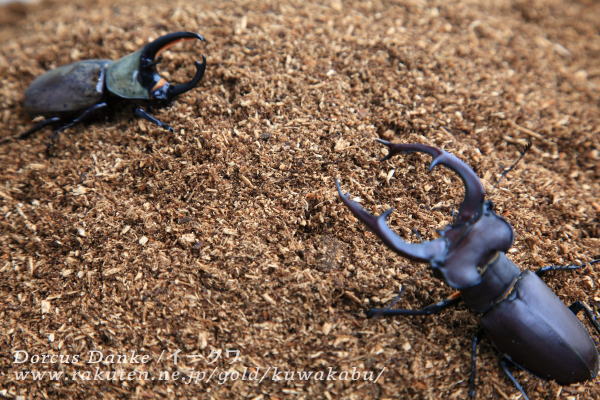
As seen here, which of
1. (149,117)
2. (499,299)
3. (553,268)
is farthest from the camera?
(149,117)

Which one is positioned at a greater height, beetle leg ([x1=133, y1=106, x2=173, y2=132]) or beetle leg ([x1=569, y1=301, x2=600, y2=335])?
beetle leg ([x1=133, y1=106, x2=173, y2=132])

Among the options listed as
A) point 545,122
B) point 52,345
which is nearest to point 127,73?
point 52,345

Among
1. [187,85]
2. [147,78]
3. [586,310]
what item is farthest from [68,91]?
[586,310]

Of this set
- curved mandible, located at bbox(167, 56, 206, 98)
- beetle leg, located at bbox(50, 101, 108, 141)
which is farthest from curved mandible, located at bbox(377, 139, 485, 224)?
beetle leg, located at bbox(50, 101, 108, 141)

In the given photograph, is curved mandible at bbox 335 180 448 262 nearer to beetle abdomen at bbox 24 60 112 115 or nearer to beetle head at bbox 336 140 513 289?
beetle head at bbox 336 140 513 289

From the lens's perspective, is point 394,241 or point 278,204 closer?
point 394,241

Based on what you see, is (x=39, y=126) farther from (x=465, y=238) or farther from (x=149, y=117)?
(x=465, y=238)
